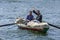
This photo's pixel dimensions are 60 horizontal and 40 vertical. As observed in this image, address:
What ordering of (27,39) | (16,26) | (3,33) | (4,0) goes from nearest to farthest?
(27,39) < (3,33) < (16,26) < (4,0)

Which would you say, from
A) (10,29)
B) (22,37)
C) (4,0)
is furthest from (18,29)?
(4,0)

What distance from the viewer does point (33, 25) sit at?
2669 cm

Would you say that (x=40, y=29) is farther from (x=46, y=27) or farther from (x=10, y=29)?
(x=10, y=29)

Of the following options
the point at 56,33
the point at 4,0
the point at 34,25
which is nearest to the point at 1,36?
the point at 34,25

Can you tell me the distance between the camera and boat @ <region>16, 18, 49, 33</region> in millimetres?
25875

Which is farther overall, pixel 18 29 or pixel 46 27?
pixel 18 29

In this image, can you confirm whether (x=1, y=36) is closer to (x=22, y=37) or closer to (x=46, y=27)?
(x=22, y=37)

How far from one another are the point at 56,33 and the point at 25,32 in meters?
2.75

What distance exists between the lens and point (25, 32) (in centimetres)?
2734

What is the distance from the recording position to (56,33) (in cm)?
2739

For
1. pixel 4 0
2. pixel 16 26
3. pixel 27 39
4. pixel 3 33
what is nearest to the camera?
pixel 27 39

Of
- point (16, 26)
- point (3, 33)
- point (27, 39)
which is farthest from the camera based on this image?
point (16, 26)

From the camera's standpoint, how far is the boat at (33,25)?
2588 cm

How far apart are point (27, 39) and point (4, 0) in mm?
37389
